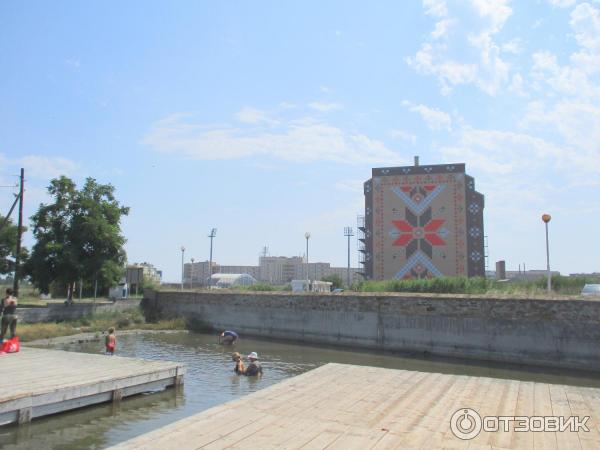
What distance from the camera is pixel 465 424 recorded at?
7621 mm

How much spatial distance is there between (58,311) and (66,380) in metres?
20.1

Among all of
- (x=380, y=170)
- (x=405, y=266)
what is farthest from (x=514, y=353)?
(x=380, y=170)

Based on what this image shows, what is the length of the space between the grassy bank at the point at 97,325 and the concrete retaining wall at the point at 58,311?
57 centimetres

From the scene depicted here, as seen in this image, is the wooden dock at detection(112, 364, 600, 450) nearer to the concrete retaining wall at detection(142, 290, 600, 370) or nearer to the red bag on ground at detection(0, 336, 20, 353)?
the red bag on ground at detection(0, 336, 20, 353)

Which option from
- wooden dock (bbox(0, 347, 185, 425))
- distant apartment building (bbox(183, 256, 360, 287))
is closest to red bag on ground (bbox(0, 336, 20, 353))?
wooden dock (bbox(0, 347, 185, 425))

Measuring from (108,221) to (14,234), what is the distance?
10.3 m

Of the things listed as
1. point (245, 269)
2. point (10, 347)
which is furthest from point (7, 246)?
point (245, 269)

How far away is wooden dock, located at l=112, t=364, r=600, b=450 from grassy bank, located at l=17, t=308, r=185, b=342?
18690mm

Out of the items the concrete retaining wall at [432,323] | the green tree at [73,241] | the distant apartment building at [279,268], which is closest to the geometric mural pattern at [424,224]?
the concrete retaining wall at [432,323]

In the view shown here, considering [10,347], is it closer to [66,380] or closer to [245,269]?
[66,380]

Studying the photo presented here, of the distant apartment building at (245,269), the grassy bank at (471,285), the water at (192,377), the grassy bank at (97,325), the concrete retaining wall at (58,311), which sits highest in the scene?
the distant apartment building at (245,269)

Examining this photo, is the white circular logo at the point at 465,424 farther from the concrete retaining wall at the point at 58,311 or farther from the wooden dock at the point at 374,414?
the concrete retaining wall at the point at 58,311

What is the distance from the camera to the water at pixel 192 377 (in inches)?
386

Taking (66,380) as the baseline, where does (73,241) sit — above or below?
above
